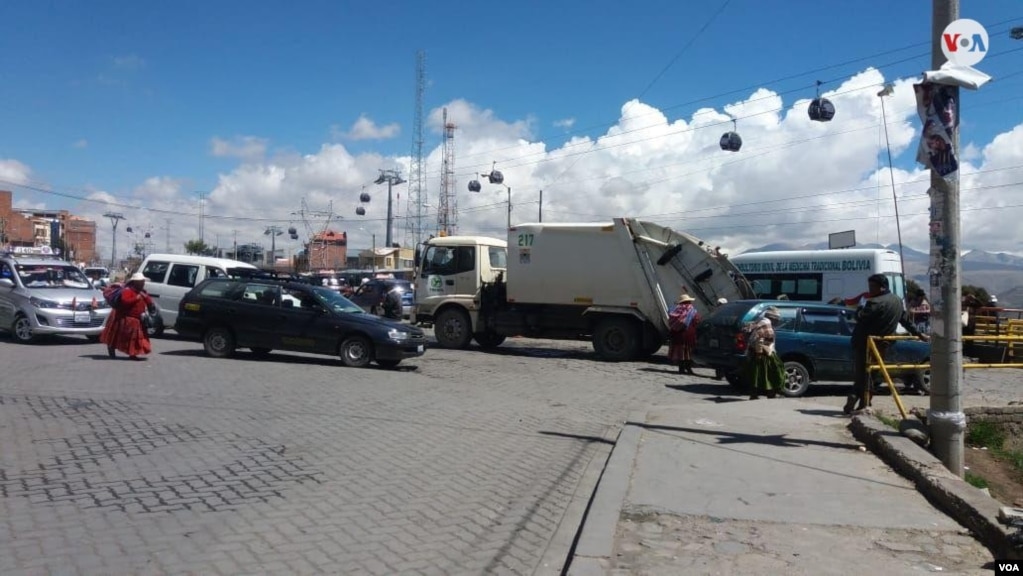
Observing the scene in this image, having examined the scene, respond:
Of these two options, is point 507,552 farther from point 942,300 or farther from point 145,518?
point 942,300

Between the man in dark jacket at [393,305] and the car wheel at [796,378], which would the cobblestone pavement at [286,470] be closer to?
the car wheel at [796,378]

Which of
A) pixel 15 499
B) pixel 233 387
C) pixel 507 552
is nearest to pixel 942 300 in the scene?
pixel 507 552

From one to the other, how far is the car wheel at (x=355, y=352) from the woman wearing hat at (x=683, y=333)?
612 centimetres

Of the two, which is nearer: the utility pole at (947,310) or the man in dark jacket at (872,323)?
the utility pole at (947,310)

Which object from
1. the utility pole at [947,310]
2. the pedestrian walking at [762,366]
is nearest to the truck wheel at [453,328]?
the pedestrian walking at [762,366]

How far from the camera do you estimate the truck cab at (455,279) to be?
19.9m

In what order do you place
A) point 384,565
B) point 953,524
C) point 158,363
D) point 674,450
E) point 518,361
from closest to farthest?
1. point 384,565
2. point 953,524
3. point 674,450
4. point 158,363
5. point 518,361

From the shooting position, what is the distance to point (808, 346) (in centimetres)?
1328

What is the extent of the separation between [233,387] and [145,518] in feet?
21.6

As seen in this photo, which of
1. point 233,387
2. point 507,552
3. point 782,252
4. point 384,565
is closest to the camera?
point 384,565

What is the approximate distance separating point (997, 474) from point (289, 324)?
11769mm

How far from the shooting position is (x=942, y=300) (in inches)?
293

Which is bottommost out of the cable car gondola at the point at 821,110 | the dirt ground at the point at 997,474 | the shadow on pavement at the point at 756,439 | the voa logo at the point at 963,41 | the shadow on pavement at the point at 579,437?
the dirt ground at the point at 997,474

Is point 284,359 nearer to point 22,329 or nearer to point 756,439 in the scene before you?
point 22,329
